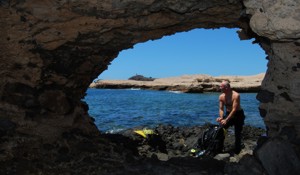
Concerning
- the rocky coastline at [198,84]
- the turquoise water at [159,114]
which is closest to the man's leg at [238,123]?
the turquoise water at [159,114]

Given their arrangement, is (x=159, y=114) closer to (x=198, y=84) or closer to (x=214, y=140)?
(x=214, y=140)

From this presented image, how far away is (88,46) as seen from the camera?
304 inches

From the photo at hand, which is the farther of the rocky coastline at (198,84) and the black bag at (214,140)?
the rocky coastline at (198,84)

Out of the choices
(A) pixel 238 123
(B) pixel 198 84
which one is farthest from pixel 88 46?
(B) pixel 198 84

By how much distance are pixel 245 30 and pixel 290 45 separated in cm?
155

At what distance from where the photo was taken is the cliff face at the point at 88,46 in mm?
6281

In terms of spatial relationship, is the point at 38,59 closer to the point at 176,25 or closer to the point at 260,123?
the point at 176,25

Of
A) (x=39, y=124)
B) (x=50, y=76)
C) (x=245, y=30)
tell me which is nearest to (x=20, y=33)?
(x=50, y=76)

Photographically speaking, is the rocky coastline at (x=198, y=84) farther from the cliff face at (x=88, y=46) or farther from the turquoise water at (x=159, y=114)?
the cliff face at (x=88, y=46)

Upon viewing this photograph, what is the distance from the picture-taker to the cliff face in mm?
6281

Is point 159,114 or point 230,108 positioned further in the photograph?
point 159,114

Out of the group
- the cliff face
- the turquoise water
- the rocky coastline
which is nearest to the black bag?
the cliff face

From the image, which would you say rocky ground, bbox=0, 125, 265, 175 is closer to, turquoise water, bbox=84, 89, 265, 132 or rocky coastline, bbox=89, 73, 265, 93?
turquoise water, bbox=84, 89, 265, 132

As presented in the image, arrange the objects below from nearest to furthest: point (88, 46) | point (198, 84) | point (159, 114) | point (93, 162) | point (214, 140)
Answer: point (93, 162)
point (88, 46)
point (214, 140)
point (159, 114)
point (198, 84)
